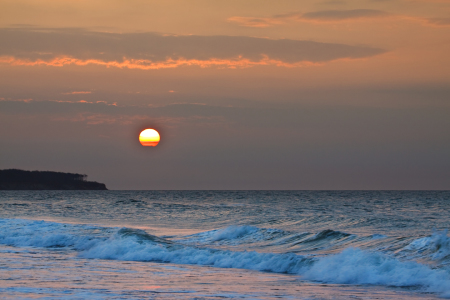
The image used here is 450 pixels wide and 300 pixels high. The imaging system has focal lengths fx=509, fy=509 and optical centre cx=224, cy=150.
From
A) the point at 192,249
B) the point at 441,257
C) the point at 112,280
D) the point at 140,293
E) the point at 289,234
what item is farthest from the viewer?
the point at 289,234

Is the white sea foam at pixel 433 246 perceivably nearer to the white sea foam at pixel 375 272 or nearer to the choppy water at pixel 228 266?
the choppy water at pixel 228 266

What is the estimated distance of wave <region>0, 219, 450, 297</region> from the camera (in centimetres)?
1477

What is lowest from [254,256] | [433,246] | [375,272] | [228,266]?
[228,266]

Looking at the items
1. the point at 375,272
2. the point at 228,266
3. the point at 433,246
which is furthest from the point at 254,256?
the point at 433,246

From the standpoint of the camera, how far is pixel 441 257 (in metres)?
16.8

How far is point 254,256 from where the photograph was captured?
1894 centimetres

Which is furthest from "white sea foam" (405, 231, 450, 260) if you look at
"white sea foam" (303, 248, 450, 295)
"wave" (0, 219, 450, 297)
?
"white sea foam" (303, 248, 450, 295)

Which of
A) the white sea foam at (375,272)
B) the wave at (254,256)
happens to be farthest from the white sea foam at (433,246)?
the white sea foam at (375,272)

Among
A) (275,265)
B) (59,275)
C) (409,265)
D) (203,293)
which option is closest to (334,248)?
(275,265)

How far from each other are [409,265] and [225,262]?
260 inches

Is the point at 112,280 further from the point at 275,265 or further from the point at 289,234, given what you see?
the point at 289,234

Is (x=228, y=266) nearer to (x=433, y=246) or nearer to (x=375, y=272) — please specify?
(x=375, y=272)

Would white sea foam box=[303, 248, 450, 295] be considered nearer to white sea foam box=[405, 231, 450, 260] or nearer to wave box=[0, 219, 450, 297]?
wave box=[0, 219, 450, 297]

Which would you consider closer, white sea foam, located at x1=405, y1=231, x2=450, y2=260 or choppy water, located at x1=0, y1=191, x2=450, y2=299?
choppy water, located at x1=0, y1=191, x2=450, y2=299
